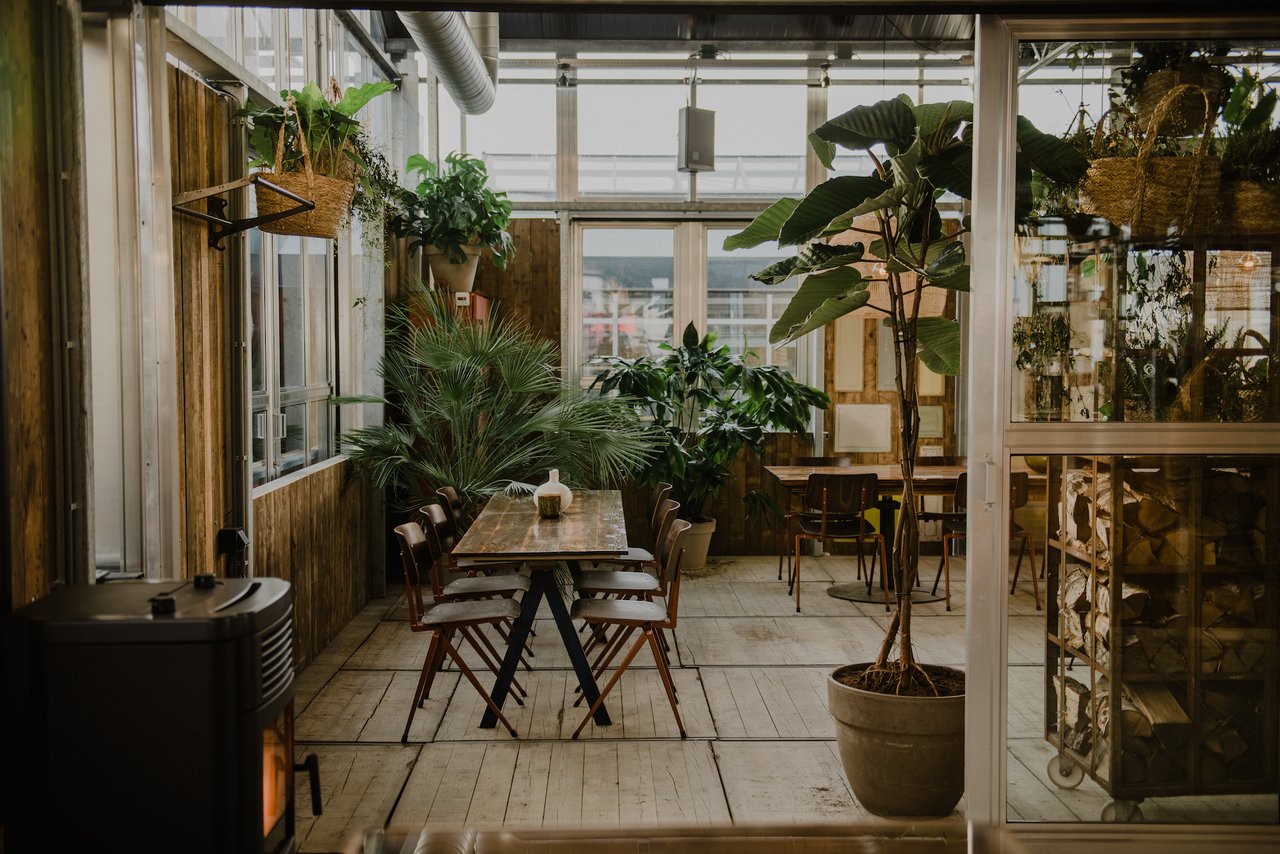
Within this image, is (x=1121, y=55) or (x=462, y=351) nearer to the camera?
(x=1121, y=55)

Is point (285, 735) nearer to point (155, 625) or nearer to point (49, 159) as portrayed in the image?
point (155, 625)

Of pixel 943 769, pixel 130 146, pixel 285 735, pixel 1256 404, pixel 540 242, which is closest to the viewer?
pixel 285 735

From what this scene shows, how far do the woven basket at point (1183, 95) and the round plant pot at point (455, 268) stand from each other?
4.88 meters

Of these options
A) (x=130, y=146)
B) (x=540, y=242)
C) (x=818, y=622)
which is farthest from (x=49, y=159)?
(x=540, y=242)

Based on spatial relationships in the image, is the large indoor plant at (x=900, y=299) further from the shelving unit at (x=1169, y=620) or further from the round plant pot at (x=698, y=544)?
the round plant pot at (x=698, y=544)

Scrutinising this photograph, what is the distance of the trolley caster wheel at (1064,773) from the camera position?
2895 millimetres

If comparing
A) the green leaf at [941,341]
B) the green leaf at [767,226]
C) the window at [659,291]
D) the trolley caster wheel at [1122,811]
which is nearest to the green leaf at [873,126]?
the green leaf at [767,226]

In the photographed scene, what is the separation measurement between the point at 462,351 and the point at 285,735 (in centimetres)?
404

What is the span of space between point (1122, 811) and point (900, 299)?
5.35ft

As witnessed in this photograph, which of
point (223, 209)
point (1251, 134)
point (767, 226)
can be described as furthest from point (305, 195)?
point (1251, 134)

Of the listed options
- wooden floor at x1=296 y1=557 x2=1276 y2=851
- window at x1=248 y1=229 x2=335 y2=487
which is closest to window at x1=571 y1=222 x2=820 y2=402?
window at x1=248 y1=229 x2=335 y2=487

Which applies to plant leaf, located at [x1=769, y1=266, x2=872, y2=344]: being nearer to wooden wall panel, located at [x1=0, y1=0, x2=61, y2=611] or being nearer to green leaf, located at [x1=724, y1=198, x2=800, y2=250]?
green leaf, located at [x1=724, y1=198, x2=800, y2=250]

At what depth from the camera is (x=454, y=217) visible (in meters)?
6.80

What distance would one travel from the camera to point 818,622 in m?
6.05
